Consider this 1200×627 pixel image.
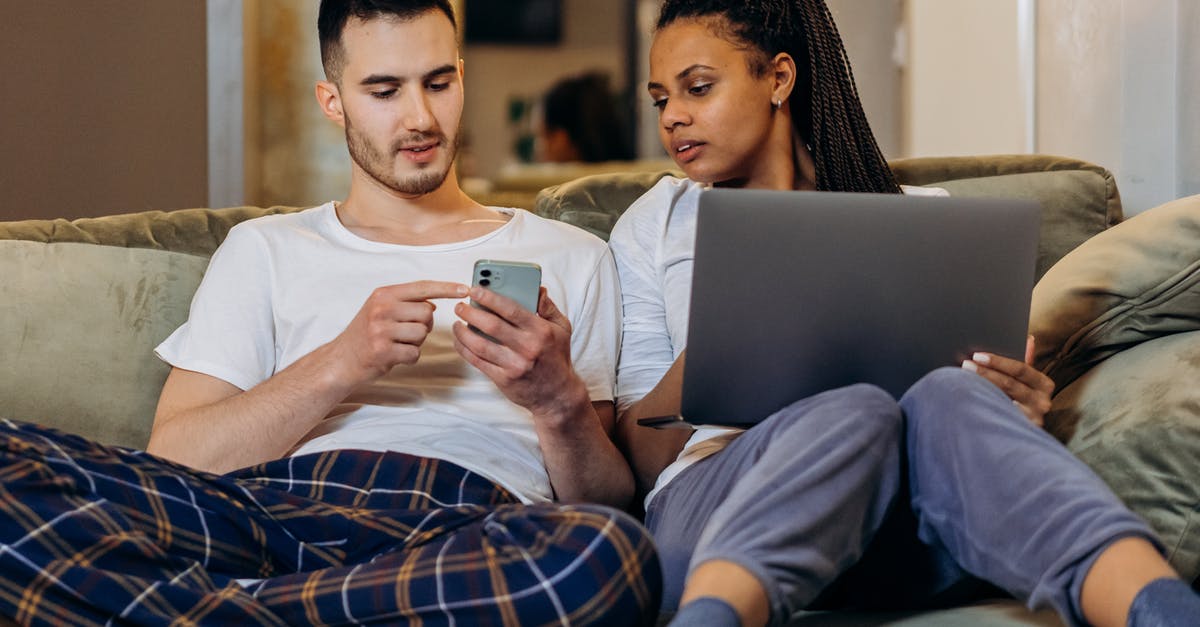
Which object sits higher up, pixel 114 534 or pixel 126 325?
pixel 126 325

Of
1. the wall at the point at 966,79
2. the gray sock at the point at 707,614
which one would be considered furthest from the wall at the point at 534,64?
the gray sock at the point at 707,614

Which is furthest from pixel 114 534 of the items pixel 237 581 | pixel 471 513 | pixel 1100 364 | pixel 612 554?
pixel 1100 364

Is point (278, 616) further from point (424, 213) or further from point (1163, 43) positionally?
point (1163, 43)

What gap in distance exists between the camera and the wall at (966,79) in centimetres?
317

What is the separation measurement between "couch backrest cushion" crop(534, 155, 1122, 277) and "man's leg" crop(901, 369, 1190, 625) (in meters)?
0.76

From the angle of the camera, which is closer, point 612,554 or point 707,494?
point 612,554

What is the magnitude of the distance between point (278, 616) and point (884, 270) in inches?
26.0

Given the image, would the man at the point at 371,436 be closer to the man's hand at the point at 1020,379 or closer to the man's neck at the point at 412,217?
the man's neck at the point at 412,217

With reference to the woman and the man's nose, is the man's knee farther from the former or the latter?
the man's nose

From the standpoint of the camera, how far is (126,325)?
5.65ft

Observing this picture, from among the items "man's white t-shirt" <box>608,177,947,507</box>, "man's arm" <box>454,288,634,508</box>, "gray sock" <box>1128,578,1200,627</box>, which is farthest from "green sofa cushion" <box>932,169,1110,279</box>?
"gray sock" <box>1128,578,1200,627</box>

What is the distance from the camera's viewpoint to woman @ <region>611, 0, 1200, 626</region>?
108cm

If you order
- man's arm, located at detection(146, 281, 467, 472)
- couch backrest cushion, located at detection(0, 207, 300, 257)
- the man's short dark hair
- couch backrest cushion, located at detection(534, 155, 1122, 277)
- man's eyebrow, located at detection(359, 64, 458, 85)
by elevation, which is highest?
the man's short dark hair

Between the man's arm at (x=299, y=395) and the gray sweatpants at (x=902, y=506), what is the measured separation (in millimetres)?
370
